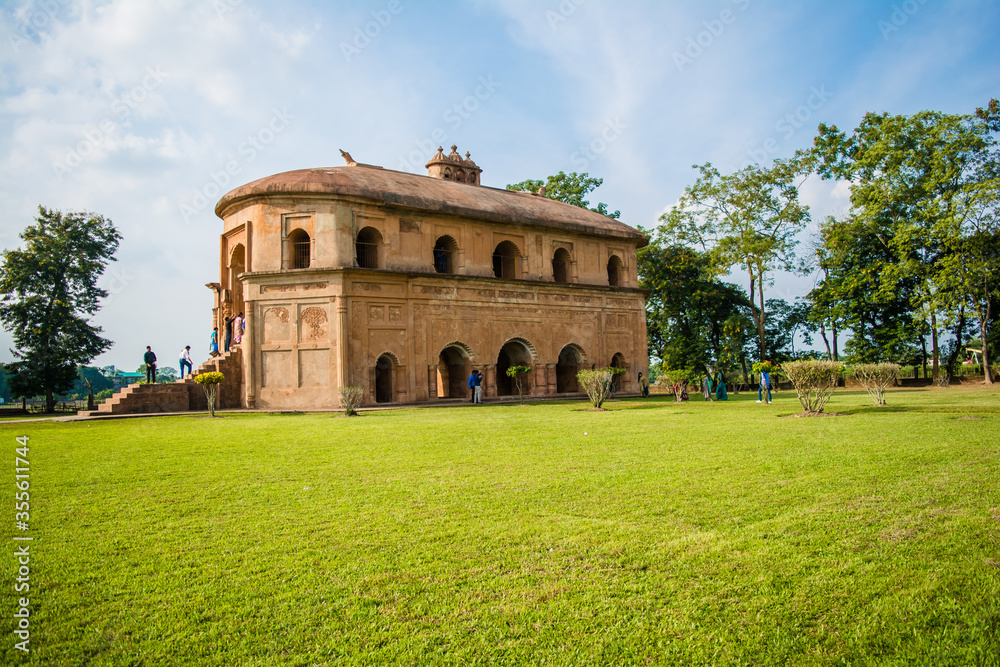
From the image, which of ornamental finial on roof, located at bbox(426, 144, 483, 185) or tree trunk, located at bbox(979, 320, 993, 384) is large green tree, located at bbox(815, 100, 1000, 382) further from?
ornamental finial on roof, located at bbox(426, 144, 483, 185)

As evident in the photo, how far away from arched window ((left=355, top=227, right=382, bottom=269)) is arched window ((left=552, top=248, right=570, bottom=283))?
7641 millimetres

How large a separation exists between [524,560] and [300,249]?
20.2 meters

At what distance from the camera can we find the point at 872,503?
5.00m

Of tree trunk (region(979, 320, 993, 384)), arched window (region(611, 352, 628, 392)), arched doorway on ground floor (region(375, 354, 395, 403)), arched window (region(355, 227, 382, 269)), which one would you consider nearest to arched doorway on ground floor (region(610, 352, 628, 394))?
arched window (region(611, 352, 628, 392))

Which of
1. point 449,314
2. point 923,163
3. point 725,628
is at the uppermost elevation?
point 923,163

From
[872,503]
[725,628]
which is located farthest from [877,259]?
[725,628]

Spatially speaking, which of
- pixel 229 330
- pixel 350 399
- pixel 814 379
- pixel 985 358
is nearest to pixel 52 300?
pixel 229 330

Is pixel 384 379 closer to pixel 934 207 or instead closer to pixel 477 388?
pixel 477 388

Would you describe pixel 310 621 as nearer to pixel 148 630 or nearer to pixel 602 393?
pixel 148 630

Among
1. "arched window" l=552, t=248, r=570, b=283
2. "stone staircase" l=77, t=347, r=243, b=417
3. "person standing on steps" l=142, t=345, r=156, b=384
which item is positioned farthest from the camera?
"arched window" l=552, t=248, r=570, b=283

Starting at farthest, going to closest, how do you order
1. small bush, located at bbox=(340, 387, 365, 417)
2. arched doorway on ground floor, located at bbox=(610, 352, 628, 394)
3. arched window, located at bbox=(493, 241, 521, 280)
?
arched doorway on ground floor, located at bbox=(610, 352, 628, 394)
arched window, located at bbox=(493, 241, 521, 280)
small bush, located at bbox=(340, 387, 365, 417)

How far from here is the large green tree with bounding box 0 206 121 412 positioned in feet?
92.5

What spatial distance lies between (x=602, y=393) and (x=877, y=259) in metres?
21.4

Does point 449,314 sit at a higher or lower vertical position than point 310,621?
higher
